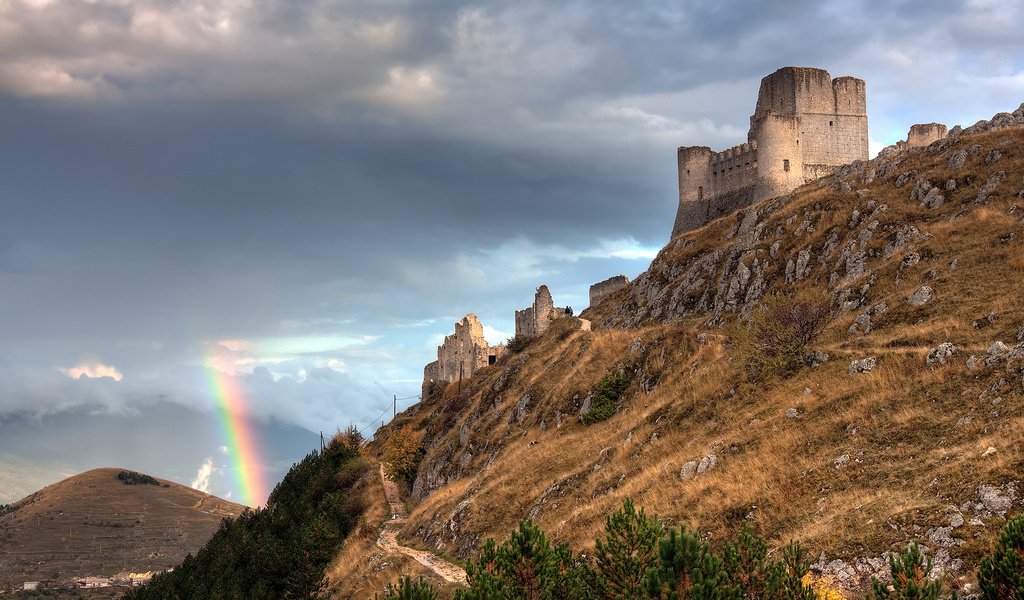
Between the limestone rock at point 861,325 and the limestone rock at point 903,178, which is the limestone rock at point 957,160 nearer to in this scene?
the limestone rock at point 903,178

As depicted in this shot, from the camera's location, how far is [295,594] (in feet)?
146

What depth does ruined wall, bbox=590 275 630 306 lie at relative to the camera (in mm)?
83562

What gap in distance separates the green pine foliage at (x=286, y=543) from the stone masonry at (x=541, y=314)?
73.3 ft

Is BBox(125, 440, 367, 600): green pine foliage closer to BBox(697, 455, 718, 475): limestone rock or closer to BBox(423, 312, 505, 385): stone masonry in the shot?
BBox(423, 312, 505, 385): stone masonry

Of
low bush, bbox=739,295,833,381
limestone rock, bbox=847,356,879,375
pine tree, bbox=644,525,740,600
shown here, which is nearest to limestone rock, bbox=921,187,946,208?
low bush, bbox=739,295,833,381

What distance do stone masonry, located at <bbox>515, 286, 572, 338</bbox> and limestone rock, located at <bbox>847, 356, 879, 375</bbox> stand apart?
54.6 m

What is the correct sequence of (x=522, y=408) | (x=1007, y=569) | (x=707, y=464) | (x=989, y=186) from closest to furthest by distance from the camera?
1. (x=1007, y=569)
2. (x=707, y=464)
3. (x=989, y=186)
4. (x=522, y=408)

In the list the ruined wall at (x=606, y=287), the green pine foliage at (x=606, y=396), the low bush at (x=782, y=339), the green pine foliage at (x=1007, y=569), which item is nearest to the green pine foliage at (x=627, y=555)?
the green pine foliage at (x=1007, y=569)

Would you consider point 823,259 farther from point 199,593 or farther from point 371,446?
point 371,446

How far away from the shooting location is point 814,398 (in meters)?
28.9

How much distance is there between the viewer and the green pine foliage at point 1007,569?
1211 cm

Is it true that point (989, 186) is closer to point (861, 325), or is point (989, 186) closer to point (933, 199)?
point (933, 199)

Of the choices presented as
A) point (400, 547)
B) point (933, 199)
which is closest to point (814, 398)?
point (933, 199)

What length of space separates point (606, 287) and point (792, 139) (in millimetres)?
23910
